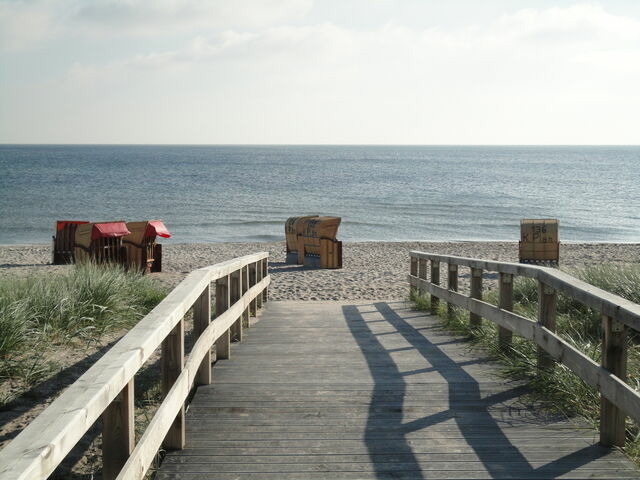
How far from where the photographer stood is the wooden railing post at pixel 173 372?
3.78m

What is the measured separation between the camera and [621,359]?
12.0 ft

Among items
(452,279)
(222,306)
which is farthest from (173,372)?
(452,279)

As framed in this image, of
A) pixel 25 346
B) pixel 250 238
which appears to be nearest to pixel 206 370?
pixel 25 346

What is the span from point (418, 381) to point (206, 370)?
5.21 ft

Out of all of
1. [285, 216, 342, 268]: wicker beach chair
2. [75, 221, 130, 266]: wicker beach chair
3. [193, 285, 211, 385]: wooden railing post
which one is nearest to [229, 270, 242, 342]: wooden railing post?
[193, 285, 211, 385]: wooden railing post

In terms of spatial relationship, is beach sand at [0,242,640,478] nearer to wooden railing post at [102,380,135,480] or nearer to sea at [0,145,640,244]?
wooden railing post at [102,380,135,480]

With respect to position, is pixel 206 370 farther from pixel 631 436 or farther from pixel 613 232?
pixel 613 232

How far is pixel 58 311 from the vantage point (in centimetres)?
700

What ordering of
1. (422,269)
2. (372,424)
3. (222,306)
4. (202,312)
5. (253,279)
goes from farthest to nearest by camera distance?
(422,269), (253,279), (222,306), (202,312), (372,424)

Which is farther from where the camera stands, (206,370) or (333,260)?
(333,260)

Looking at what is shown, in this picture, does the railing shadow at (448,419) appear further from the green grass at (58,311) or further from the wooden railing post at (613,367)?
the green grass at (58,311)

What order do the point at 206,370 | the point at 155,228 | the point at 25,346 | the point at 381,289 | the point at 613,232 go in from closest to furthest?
the point at 206,370 → the point at 25,346 → the point at 381,289 → the point at 155,228 → the point at 613,232

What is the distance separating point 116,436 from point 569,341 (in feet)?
15.1

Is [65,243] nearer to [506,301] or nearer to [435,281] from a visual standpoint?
[435,281]
